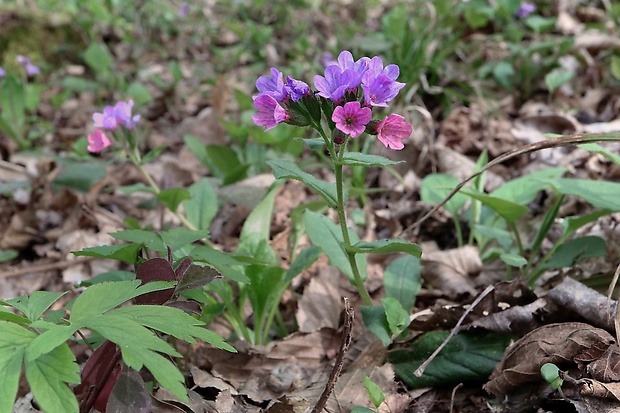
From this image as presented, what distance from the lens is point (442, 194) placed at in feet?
6.52

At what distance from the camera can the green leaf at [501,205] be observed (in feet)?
5.10

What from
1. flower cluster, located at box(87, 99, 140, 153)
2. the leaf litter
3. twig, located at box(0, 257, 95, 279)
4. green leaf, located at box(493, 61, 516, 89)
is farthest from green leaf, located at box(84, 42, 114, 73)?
green leaf, located at box(493, 61, 516, 89)

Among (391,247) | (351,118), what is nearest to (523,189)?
(391,247)

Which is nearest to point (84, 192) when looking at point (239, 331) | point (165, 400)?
point (239, 331)

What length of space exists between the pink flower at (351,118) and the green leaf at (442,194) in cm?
95

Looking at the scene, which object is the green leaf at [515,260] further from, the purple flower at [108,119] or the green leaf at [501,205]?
the purple flower at [108,119]

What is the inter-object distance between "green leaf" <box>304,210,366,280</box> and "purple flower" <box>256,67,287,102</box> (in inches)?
16.4

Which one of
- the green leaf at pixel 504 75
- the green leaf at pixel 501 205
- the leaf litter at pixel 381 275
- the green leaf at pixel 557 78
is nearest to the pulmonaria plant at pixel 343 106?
the leaf litter at pixel 381 275

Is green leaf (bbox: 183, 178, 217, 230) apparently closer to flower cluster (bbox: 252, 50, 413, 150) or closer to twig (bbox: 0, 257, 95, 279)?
twig (bbox: 0, 257, 95, 279)

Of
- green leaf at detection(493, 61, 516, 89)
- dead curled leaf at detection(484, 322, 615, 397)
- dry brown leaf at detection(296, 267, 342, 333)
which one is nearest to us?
dead curled leaf at detection(484, 322, 615, 397)

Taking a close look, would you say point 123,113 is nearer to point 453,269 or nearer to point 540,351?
point 453,269

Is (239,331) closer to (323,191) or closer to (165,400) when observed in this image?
(165,400)

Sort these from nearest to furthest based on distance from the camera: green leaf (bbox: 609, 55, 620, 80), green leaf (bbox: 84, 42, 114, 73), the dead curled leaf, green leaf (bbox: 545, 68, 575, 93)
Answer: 1. the dead curled leaf
2. green leaf (bbox: 545, 68, 575, 93)
3. green leaf (bbox: 609, 55, 620, 80)
4. green leaf (bbox: 84, 42, 114, 73)

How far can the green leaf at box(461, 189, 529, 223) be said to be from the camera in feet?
5.10
